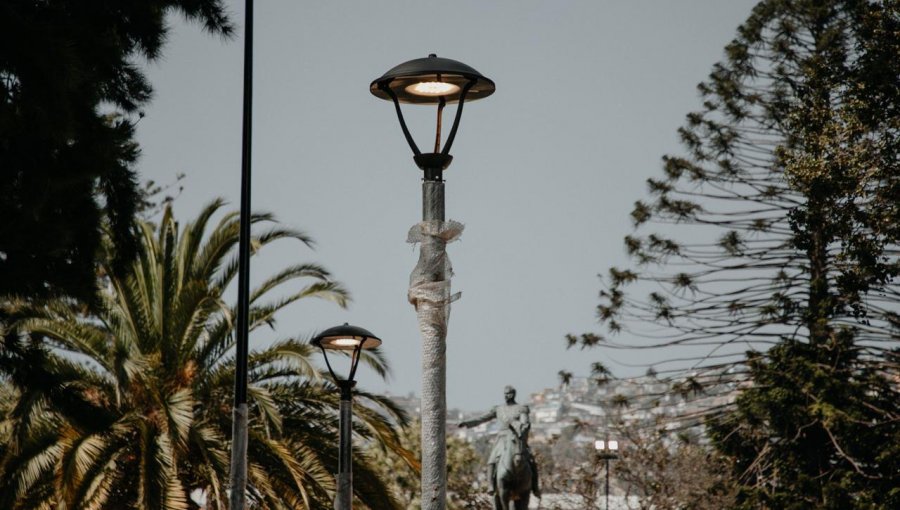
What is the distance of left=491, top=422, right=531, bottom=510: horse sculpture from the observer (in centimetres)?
1636

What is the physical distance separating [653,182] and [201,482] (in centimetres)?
1603

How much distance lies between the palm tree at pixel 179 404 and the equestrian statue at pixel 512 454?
191 cm

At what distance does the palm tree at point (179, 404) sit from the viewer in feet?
53.9

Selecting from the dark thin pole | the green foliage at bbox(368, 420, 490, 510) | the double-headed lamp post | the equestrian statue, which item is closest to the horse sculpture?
the equestrian statue

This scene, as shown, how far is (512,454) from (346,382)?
3722mm

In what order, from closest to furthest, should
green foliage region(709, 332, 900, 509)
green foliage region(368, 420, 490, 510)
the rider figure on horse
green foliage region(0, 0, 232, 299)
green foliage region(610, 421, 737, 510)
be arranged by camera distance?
green foliage region(0, 0, 232, 299)
the rider figure on horse
green foliage region(709, 332, 900, 509)
green foliage region(610, 421, 737, 510)
green foliage region(368, 420, 490, 510)

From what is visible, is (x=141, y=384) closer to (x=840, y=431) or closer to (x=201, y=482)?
(x=201, y=482)

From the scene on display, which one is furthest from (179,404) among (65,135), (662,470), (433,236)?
(662,470)

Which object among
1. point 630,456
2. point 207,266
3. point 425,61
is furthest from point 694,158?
point 425,61

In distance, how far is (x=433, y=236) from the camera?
6.40 m

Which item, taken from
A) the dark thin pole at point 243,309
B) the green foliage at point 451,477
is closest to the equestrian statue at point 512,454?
the dark thin pole at point 243,309

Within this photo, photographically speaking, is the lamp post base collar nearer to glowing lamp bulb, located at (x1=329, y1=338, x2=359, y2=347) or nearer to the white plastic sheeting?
the white plastic sheeting

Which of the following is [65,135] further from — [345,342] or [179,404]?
[179,404]

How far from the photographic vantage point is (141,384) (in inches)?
686
